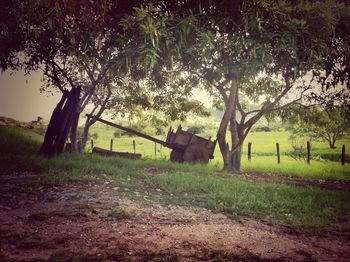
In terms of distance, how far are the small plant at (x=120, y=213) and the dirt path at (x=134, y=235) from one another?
9 centimetres

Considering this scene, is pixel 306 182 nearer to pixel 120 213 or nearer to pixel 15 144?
pixel 120 213

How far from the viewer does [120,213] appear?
718 centimetres

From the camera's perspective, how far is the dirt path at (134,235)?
5113mm

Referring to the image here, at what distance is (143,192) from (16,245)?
195 inches

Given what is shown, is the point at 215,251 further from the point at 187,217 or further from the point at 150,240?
the point at 187,217

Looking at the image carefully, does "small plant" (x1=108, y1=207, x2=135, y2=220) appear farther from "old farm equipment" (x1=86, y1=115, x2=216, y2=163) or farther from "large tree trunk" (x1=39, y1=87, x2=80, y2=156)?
"old farm equipment" (x1=86, y1=115, x2=216, y2=163)

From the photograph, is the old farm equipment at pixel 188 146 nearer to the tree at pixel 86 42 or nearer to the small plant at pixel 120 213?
the tree at pixel 86 42

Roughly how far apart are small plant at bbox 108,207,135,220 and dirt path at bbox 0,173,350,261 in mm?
90

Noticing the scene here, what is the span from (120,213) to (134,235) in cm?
132

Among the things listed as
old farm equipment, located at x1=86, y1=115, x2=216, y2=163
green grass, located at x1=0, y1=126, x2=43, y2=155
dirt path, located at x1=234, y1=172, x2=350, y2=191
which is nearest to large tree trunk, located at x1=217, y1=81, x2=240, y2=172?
dirt path, located at x1=234, y1=172, x2=350, y2=191

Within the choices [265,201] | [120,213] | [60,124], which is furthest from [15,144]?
[265,201]

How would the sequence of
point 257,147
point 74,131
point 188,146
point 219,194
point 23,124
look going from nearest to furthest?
1. point 219,194
2. point 188,146
3. point 74,131
4. point 23,124
5. point 257,147

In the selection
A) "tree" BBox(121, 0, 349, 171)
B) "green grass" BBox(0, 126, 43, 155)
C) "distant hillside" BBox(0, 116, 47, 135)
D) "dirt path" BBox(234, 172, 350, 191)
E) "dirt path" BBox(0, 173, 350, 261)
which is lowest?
"dirt path" BBox(0, 173, 350, 261)

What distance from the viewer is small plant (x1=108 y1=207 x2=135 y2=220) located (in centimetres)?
698
